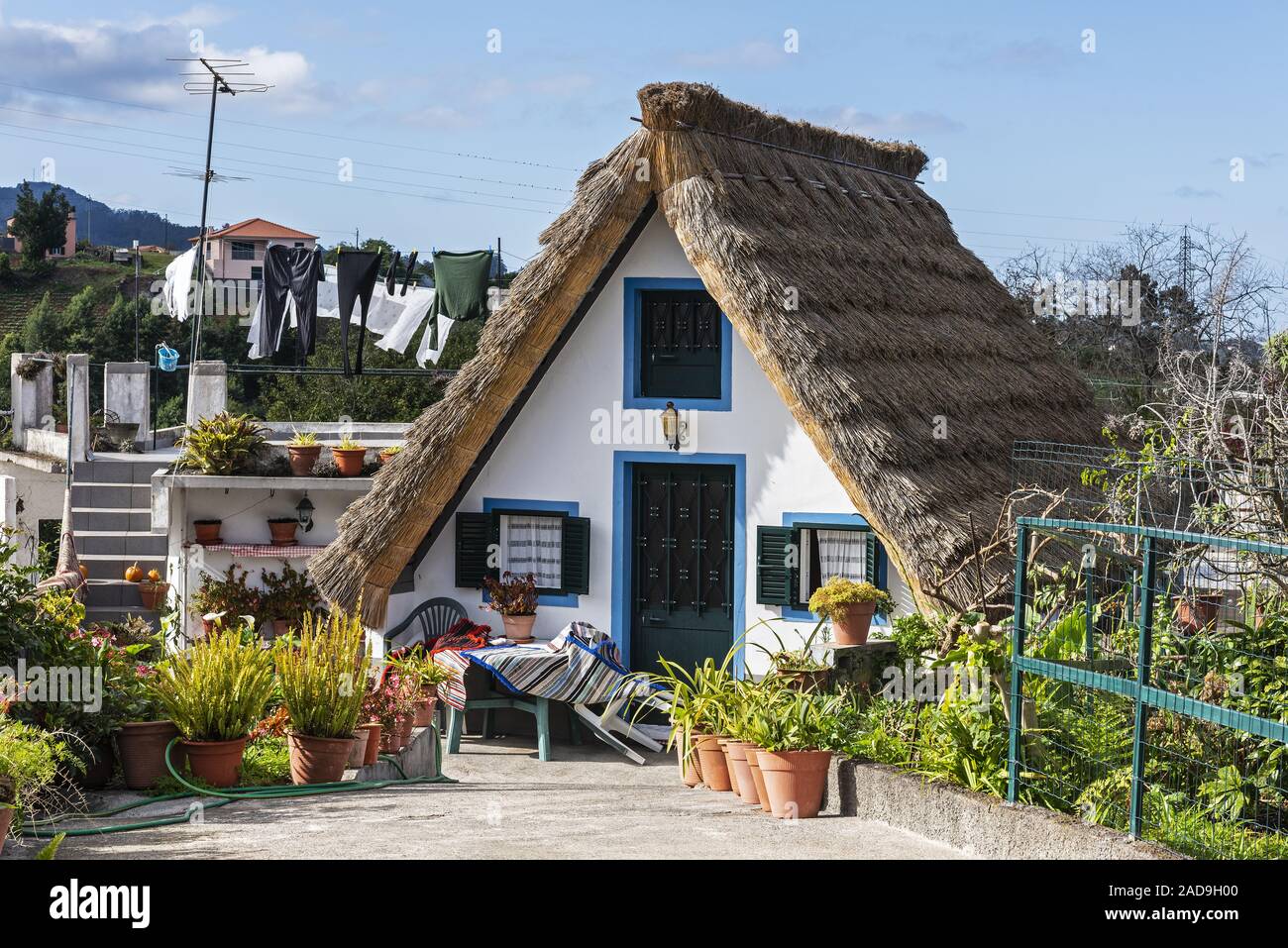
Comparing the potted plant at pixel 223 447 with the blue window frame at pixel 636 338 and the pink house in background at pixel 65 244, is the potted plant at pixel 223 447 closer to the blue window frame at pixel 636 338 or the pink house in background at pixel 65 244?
the blue window frame at pixel 636 338

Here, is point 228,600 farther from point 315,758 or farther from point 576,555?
point 315,758

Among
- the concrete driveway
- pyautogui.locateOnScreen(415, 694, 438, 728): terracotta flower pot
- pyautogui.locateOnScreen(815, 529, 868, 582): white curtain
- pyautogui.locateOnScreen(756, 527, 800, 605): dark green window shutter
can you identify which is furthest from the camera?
pyautogui.locateOnScreen(756, 527, 800, 605): dark green window shutter

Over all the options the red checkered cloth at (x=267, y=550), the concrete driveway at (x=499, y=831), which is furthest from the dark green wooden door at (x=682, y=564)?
the red checkered cloth at (x=267, y=550)

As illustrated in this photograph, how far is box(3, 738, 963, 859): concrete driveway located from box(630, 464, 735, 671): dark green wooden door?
127 inches

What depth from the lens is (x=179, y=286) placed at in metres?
23.8

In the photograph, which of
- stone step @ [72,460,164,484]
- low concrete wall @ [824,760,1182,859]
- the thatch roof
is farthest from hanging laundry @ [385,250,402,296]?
low concrete wall @ [824,760,1182,859]

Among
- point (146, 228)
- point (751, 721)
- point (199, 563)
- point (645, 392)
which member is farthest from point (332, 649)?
point (146, 228)

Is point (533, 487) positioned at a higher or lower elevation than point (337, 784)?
higher

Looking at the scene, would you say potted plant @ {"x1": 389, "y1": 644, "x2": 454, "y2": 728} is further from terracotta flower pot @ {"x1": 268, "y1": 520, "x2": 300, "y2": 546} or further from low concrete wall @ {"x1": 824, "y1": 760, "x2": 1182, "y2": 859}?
terracotta flower pot @ {"x1": 268, "y1": 520, "x2": 300, "y2": 546}

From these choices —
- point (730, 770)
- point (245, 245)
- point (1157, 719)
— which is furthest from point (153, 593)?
point (245, 245)

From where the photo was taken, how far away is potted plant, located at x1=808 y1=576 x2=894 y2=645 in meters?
11.0

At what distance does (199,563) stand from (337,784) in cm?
814
